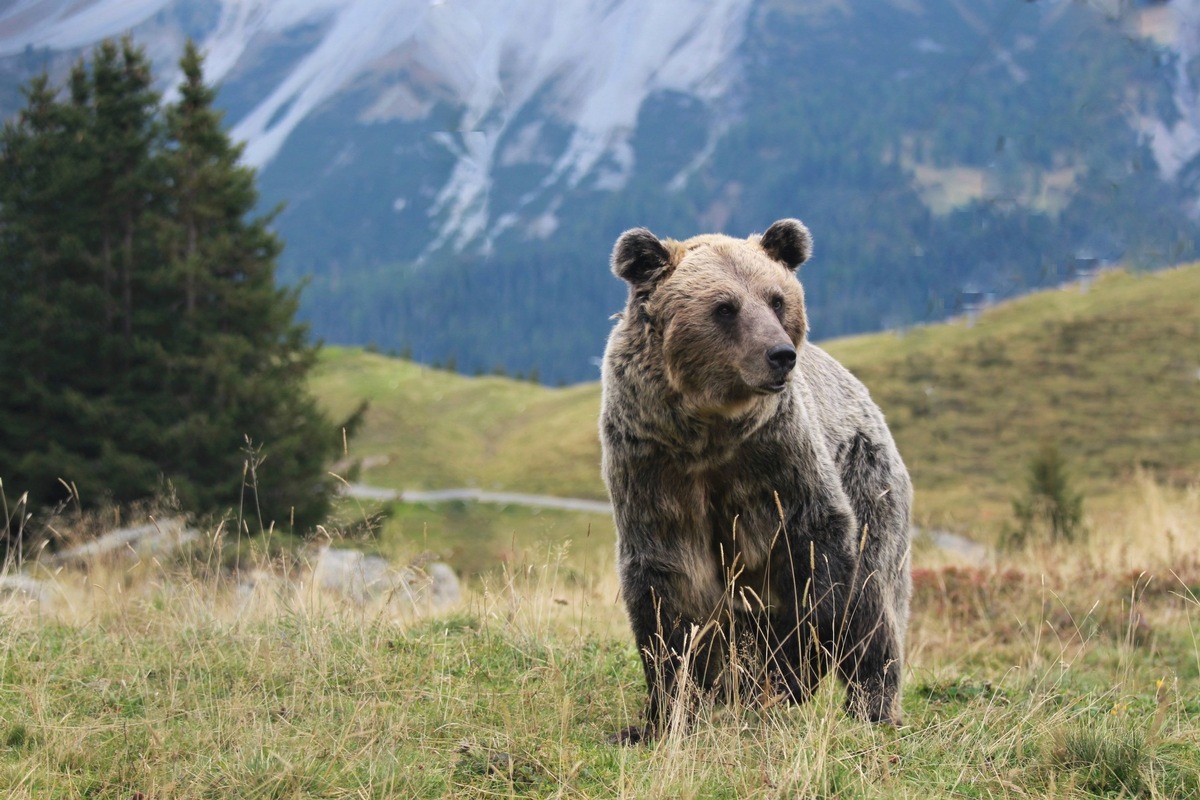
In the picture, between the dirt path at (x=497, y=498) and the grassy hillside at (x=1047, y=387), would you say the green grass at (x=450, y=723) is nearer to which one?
the grassy hillside at (x=1047, y=387)

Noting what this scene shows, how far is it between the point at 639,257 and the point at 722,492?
4.32 ft

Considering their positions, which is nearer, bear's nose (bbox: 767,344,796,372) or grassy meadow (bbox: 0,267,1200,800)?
grassy meadow (bbox: 0,267,1200,800)

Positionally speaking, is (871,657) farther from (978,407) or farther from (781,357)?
(978,407)

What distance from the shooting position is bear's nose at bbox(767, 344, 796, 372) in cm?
498

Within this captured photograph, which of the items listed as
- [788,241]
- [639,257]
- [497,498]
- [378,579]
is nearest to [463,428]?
[497,498]

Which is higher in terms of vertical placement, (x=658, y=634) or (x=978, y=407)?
(x=978, y=407)

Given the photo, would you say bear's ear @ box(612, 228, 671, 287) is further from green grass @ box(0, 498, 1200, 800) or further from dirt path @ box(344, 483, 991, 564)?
dirt path @ box(344, 483, 991, 564)

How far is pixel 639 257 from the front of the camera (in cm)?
571

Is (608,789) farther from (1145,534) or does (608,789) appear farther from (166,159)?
(166,159)

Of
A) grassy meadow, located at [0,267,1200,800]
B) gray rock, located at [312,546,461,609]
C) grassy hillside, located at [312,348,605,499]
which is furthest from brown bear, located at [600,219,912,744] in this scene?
grassy hillside, located at [312,348,605,499]

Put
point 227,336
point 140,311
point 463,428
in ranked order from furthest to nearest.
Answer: point 463,428 < point 140,311 < point 227,336

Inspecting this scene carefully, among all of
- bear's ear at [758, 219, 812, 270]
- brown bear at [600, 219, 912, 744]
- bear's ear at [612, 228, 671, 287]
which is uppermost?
bear's ear at [758, 219, 812, 270]

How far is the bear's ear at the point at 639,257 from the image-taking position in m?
5.63

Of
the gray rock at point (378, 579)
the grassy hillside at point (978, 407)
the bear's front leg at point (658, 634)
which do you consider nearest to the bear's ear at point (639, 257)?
the bear's front leg at point (658, 634)
